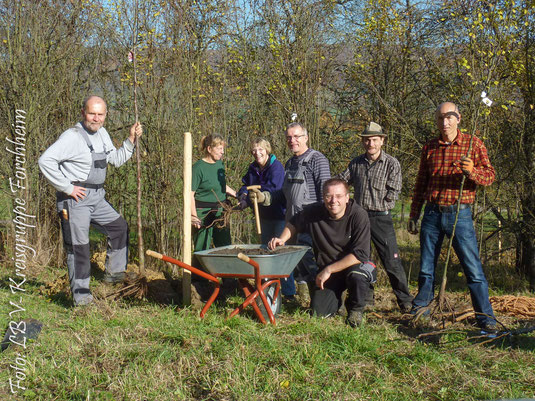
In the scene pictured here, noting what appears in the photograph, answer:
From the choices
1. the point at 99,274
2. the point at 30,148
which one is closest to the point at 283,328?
the point at 99,274

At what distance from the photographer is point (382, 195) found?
17.2 feet

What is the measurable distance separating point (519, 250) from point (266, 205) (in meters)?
3.65

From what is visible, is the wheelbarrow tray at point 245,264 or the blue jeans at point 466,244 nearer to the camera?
the wheelbarrow tray at point 245,264

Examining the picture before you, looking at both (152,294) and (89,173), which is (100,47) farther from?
(152,294)

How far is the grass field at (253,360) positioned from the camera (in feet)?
11.2

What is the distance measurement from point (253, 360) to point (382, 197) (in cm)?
215

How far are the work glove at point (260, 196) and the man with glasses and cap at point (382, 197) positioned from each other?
0.90m

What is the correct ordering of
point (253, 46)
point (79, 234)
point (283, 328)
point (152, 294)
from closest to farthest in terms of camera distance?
1. point (283, 328)
2. point (79, 234)
3. point (152, 294)
4. point (253, 46)

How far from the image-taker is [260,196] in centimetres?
539

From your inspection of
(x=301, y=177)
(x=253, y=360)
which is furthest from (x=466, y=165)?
(x=253, y=360)

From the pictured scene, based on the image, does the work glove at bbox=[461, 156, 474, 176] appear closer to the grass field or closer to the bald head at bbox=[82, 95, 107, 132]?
the grass field

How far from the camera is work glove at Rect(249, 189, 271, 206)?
534 cm

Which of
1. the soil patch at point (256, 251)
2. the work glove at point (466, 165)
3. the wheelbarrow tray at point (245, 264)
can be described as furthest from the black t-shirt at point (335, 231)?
the work glove at point (466, 165)

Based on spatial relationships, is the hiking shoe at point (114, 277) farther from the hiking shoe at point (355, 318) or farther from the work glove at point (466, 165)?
the work glove at point (466, 165)
